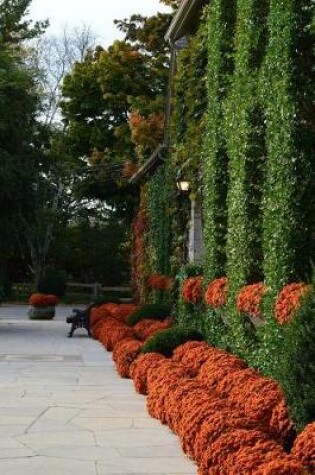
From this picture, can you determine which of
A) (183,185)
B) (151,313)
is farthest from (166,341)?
(151,313)

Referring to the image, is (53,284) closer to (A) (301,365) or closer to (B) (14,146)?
(B) (14,146)

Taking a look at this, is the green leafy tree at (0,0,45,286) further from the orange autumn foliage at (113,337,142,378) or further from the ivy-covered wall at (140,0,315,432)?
the orange autumn foliage at (113,337,142,378)

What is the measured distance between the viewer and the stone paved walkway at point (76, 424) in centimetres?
674

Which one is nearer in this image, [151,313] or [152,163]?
[151,313]

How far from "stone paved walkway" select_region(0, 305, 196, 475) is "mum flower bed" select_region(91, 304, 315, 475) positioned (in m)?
0.26

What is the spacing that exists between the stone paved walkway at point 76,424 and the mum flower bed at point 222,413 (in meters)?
0.26

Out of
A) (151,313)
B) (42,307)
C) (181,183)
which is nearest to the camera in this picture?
(181,183)

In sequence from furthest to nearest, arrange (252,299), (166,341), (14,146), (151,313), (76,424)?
(14,146) < (151,313) < (166,341) < (252,299) < (76,424)

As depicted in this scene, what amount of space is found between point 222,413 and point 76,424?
2252 millimetres

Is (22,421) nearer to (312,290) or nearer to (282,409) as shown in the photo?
(282,409)

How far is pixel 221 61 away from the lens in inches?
526

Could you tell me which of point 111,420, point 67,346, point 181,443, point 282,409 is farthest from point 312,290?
point 67,346

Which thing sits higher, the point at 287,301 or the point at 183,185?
the point at 183,185

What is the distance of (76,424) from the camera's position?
8594 mm
